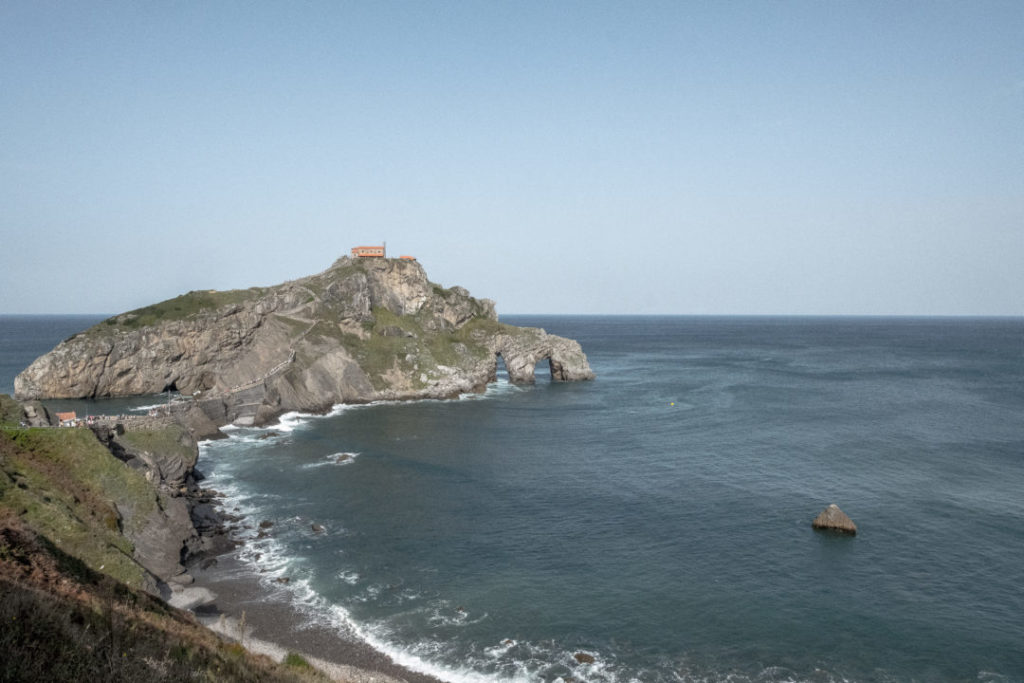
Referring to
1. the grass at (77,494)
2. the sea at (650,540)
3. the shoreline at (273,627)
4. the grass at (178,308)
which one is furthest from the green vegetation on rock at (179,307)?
the shoreline at (273,627)

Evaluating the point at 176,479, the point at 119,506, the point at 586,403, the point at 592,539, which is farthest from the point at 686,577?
the point at 586,403

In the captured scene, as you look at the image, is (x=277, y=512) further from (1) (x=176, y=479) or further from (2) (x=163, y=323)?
(2) (x=163, y=323)

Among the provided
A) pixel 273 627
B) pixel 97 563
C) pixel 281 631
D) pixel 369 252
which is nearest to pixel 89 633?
pixel 97 563

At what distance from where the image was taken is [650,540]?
53625mm

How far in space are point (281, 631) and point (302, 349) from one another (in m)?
81.3

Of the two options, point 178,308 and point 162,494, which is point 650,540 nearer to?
point 162,494

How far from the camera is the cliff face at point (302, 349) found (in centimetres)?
10850

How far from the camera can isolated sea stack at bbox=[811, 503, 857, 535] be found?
5434cm

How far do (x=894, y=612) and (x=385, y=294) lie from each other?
11609 centimetres

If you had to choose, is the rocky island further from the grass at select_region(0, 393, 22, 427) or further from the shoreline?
the shoreline

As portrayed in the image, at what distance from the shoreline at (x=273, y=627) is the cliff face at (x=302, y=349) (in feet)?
184

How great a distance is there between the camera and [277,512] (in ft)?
198

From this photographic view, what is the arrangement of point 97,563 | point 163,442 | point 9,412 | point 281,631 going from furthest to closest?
point 163,442 → point 9,412 → point 281,631 → point 97,563

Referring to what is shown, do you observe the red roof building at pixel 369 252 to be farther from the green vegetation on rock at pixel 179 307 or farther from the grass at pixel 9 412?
the grass at pixel 9 412
